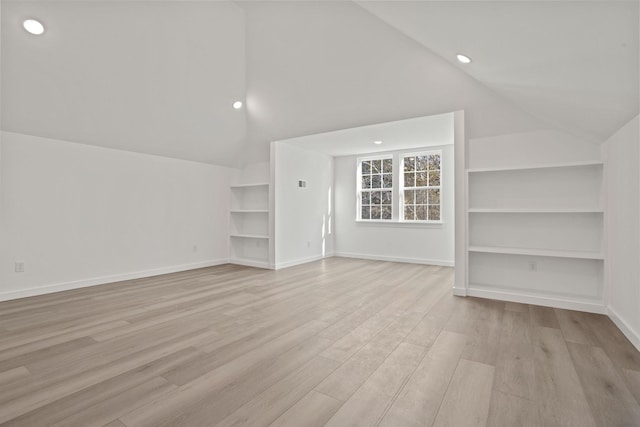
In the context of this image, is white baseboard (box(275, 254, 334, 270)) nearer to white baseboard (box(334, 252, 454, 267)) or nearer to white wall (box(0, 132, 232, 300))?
white baseboard (box(334, 252, 454, 267))

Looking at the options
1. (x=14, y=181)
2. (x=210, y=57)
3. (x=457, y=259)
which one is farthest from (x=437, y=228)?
(x=14, y=181)

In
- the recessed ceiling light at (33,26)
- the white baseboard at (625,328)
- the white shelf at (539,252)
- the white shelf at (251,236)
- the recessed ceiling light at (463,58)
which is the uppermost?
the recessed ceiling light at (33,26)

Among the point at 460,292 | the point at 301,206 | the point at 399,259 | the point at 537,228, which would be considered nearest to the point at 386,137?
the point at 301,206

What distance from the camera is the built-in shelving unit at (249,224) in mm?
6406

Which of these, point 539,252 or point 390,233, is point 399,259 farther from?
point 539,252

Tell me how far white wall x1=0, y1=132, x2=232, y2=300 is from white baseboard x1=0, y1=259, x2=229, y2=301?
0.04 feet

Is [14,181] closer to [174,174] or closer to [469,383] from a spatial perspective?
[174,174]

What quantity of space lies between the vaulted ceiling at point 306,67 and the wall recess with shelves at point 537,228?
43cm

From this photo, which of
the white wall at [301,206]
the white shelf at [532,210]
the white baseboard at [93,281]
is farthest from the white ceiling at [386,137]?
the white baseboard at [93,281]

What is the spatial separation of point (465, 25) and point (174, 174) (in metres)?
5.08

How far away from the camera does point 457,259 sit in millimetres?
4074

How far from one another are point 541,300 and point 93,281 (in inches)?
234

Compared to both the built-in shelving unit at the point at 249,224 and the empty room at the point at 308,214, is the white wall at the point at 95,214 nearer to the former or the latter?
the empty room at the point at 308,214

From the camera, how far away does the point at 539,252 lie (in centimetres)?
357
